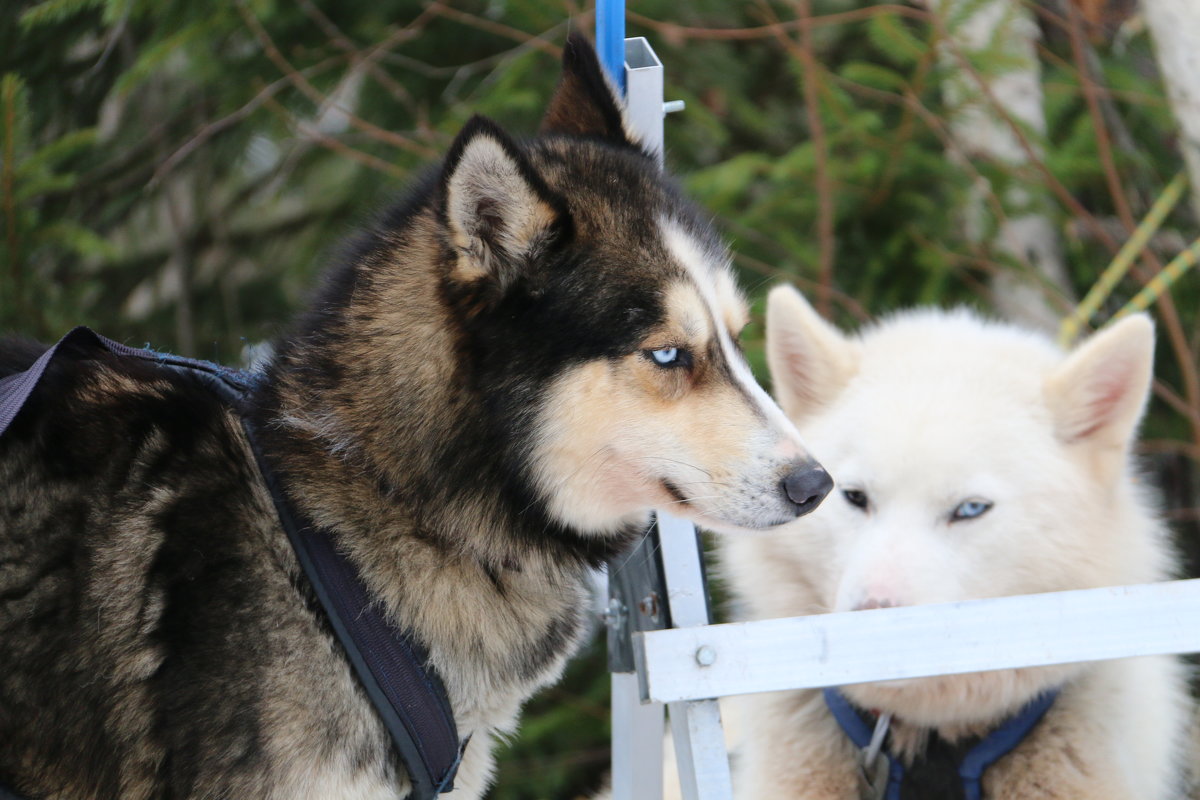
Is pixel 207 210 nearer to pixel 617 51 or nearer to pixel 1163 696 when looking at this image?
pixel 617 51

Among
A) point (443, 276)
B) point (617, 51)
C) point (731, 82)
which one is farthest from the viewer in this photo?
point (731, 82)

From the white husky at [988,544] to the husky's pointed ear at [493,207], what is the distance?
988 mm

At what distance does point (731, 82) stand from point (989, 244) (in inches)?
55.2

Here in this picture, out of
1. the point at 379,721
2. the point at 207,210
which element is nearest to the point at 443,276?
the point at 379,721

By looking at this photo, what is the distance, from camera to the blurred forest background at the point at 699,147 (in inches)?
149

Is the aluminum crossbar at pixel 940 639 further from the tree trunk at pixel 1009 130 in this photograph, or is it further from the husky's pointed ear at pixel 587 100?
the tree trunk at pixel 1009 130

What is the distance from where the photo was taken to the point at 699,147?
480 centimetres

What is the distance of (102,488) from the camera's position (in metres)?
1.70

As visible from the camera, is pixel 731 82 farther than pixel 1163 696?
Yes

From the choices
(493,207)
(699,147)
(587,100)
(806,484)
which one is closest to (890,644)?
(806,484)

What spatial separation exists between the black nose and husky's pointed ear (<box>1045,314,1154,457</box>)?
2.89 feet

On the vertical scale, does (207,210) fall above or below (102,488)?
below

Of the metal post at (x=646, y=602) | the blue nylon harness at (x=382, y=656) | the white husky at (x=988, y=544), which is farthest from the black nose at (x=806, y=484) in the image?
the blue nylon harness at (x=382, y=656)

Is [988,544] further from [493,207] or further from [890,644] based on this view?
[493,207]
